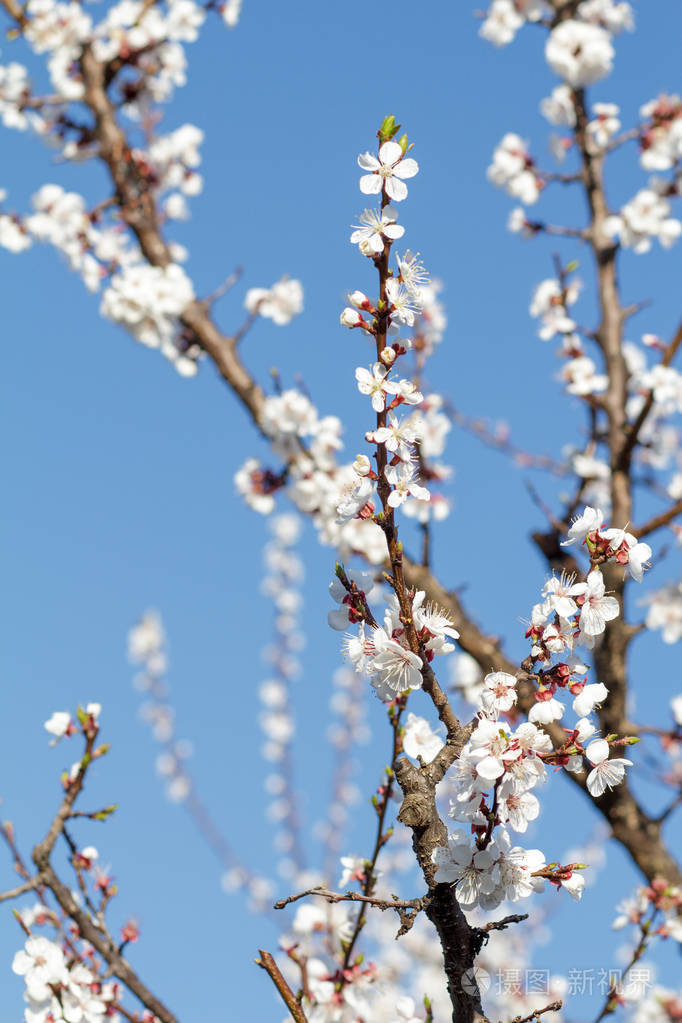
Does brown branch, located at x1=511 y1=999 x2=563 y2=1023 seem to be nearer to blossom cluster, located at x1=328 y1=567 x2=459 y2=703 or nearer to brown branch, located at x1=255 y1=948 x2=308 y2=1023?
brown branch, located at x1=255 y1=948 x2=308 y2=1023

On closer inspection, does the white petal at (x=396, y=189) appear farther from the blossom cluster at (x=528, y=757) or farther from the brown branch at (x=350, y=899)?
the brown branch at (x=350, y=899)

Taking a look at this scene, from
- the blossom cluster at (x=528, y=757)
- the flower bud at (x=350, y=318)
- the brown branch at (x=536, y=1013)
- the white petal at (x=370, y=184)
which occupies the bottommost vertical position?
the brown branch at (x=536, y=1013)

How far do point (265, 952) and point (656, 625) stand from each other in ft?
15.5

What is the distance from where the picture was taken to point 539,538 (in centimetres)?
513

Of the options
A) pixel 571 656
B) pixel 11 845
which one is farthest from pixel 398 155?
pixel 11 845

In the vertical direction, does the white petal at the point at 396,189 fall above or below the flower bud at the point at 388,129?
below

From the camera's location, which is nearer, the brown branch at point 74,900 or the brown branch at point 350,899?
the brown branch at point 350,899

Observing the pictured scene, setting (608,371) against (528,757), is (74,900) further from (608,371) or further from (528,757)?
(608,371)

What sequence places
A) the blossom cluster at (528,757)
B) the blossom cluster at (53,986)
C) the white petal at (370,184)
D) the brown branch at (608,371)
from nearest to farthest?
1. the blossom cluster at (528,757)
2. the white petal at (370,184)
3. the blossom cluster at (53,986)
4. the brown branch at (608,371)

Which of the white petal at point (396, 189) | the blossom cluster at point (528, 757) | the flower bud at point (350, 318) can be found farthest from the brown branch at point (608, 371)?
the white petal at point (396, 189)

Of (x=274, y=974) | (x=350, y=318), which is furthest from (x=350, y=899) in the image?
(x=350, y=318)

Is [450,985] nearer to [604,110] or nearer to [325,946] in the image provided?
[325,946]

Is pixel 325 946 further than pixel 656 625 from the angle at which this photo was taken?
No

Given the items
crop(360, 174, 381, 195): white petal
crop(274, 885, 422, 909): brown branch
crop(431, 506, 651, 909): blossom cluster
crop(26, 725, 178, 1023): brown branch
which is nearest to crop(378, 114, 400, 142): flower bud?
crop(360, 174, 381, 195): white petal
